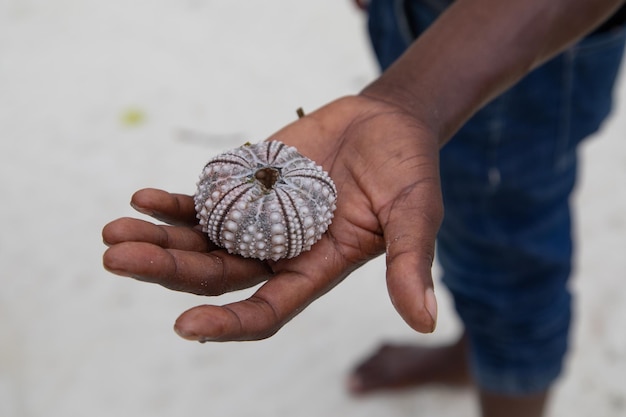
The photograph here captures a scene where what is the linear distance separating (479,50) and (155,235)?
115cm

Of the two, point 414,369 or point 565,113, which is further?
point 414,369

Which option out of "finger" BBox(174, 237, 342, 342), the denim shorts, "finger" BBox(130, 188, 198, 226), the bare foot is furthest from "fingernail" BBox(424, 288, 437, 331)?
the bare foot

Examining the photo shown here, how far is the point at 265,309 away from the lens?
1.83 metres

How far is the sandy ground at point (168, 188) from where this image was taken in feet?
13.0

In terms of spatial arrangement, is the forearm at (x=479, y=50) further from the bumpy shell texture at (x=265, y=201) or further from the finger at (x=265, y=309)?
the finger at (x=265, y=309)

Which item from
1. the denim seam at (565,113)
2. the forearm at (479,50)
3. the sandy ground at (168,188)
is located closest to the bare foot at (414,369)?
the sandy ground at (168,188)

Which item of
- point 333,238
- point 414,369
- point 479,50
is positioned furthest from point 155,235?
point 414,369

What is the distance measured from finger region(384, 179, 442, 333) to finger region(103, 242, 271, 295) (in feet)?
1.47

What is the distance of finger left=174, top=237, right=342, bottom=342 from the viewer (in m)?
1.67

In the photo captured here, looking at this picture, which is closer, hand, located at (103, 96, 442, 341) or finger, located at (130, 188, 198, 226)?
hand, located at (103, 96, 442, 341)

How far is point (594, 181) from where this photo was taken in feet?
16.3

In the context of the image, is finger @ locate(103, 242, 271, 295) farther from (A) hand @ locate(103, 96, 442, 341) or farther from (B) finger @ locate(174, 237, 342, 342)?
(B) finger @ locate(174, 237, 342, 342)

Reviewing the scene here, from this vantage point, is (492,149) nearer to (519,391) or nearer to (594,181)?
(519,391)

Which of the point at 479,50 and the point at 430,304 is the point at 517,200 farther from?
the point at 430,304
